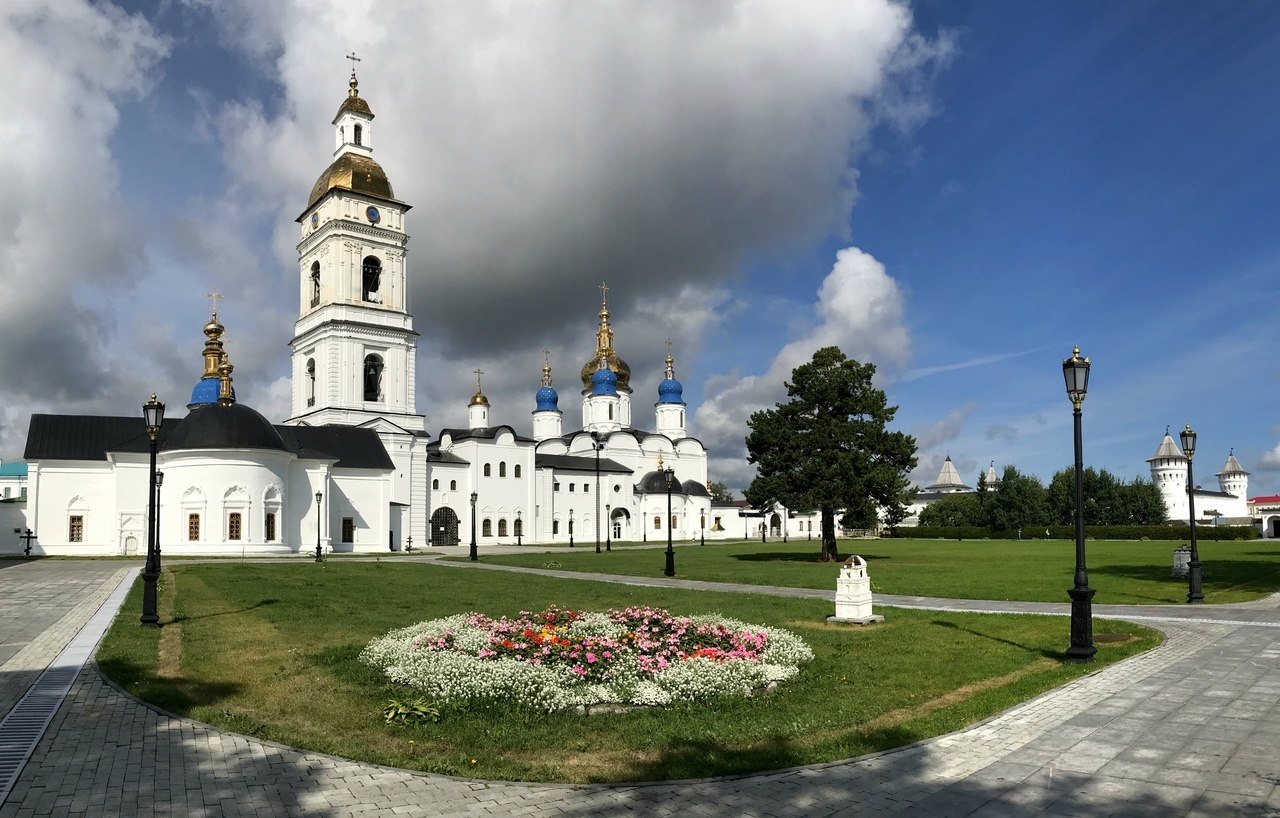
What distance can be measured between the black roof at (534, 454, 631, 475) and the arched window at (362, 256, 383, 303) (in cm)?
2052

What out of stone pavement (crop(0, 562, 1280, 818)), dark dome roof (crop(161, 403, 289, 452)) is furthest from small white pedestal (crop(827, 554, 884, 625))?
dark dome roof (crop(161, 403, 289, 452))

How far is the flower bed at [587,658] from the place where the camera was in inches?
375

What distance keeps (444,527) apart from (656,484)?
2369 cm

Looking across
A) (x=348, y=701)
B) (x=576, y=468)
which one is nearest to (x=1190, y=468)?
(x=348, y=701)

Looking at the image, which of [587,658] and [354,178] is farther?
[354,178]

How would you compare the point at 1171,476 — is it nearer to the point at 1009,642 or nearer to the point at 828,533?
the point at 828,533

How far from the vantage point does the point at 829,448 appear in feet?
124

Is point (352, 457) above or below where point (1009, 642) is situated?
above

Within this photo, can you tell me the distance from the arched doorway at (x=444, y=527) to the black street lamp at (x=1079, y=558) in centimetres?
6083

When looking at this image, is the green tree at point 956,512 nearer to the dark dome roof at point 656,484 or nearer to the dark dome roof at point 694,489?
the dark dome roof at point 694,489

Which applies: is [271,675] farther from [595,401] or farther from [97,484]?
[595,401]

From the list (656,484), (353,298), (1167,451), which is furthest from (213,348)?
(1167,451)

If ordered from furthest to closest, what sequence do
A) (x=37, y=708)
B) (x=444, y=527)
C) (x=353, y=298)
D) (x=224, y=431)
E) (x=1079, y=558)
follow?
1. (x=444, y=527)
2. (x=353, y=298)
3. (x=224, y=431)
4. (x=1079, y=558)
5. (x=37, y=708)

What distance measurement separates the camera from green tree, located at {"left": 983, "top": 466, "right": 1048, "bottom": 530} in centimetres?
8875
